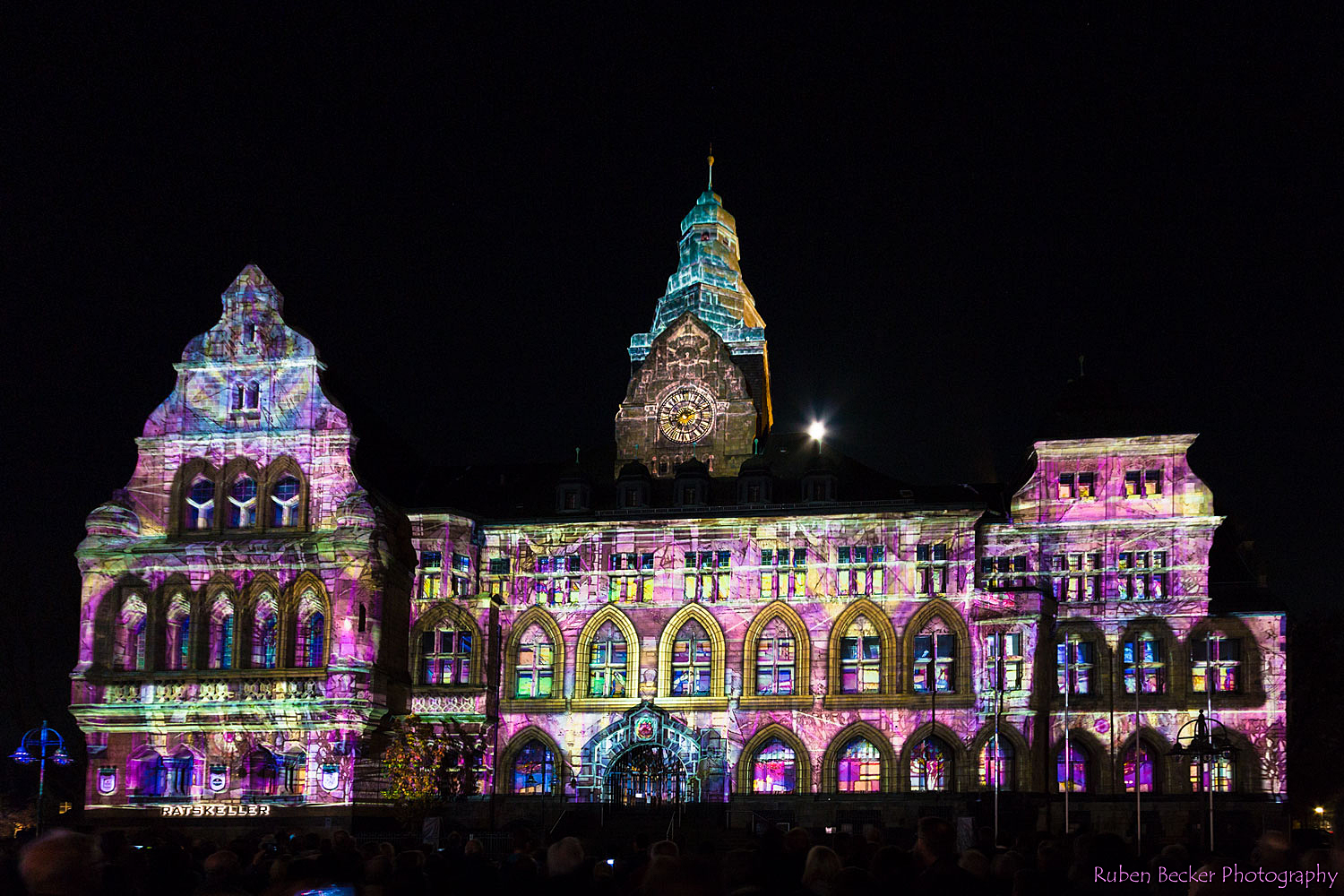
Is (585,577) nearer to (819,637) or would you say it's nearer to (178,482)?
(819,637)

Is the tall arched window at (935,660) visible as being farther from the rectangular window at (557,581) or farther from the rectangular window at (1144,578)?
the rectangular window at (557,581)

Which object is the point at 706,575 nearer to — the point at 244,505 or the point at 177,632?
the point at 244,505

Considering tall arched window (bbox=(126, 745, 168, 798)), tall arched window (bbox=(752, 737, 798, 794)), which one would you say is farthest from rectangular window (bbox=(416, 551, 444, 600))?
tall arched window (bbox=(752, 737, 798, 794))

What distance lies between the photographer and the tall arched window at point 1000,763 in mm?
61156

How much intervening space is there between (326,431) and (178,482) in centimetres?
691

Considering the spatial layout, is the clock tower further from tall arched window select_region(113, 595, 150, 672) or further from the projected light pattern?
tall arched window select_region(113, 595, 150, 672)

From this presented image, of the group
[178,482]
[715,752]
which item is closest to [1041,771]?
[715,752]

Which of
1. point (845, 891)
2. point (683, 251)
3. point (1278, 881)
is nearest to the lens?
point (845, 891)

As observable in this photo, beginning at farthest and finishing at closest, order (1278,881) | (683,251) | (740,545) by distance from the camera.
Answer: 1. (683,251)
2. (740,545)
3. (1278,881)

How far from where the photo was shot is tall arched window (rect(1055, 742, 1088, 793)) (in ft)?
203

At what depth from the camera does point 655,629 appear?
64.9 m

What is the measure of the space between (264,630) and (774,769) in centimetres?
2085

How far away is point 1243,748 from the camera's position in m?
61.2

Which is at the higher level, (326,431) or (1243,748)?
(326,431)
